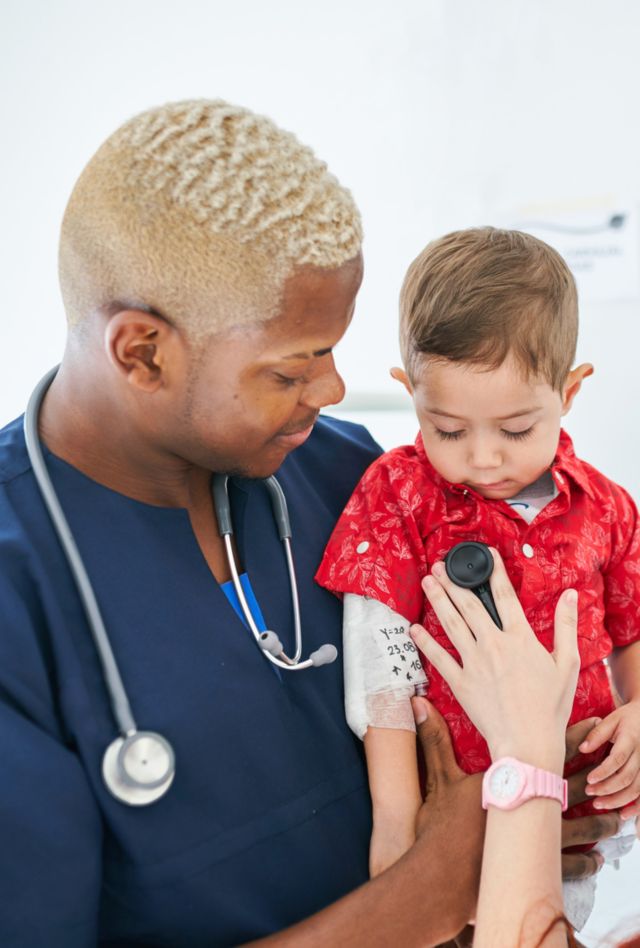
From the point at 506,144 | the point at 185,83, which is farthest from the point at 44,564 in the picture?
the point at 506,144

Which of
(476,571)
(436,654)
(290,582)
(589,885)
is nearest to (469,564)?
(476,571)

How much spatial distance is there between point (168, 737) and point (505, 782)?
0.39m

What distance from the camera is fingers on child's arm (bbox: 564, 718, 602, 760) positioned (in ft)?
4.29

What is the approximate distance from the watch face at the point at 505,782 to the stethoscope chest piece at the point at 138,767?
15.0 inches

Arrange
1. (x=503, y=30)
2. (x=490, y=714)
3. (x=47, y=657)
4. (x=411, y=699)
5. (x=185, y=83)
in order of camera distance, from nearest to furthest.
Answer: (x=47, y=657), (x=490, y=714), (x=411, y=699), (x=185, y=83), (x=503, y=30)

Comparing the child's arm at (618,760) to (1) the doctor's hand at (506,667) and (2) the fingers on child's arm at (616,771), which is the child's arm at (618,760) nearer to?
(2) the fingers on child's arm at (616,771)

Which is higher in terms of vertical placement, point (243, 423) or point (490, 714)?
point (243, 423)

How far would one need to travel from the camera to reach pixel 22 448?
1.16 m

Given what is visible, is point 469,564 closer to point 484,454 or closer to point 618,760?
point 484,454

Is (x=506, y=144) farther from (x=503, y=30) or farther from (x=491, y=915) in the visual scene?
(x=491, y=915)

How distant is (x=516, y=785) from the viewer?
1.14 metres

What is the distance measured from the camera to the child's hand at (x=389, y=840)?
3.95 ft

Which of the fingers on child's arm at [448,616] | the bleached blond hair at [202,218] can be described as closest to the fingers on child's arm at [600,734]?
the fingers on child's arm at [448,616]

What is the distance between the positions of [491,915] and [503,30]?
103 inches
